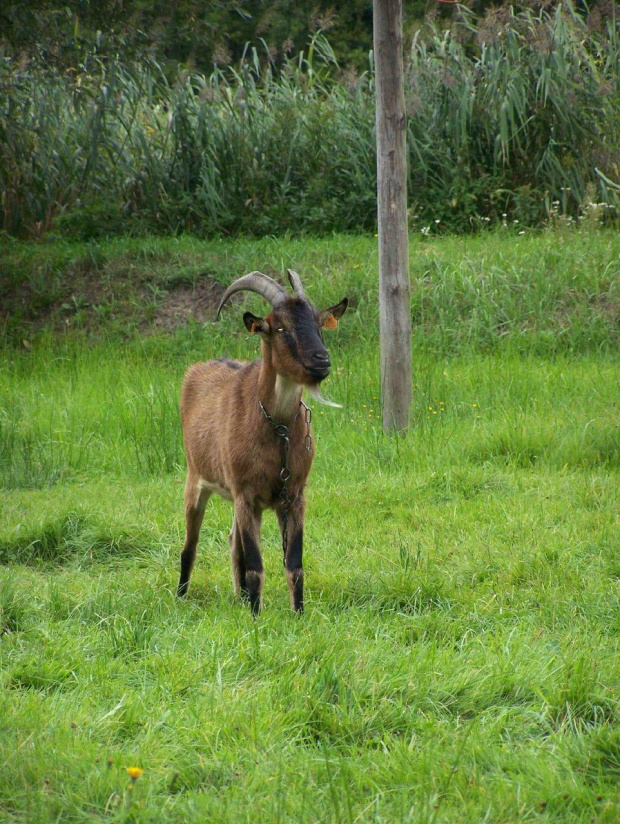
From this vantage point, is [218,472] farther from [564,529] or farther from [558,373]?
[558,373]

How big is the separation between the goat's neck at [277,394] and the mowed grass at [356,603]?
101 cm

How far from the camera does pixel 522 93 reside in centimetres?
1318

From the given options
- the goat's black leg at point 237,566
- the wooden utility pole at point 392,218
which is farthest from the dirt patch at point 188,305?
the goat's black leg at point 237,566

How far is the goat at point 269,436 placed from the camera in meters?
5.03

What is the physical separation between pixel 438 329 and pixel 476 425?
262cm

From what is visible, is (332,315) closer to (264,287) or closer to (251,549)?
(264,287)

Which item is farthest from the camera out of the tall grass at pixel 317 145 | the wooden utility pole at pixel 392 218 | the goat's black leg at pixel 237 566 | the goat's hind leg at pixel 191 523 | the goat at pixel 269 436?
the tall grass at pixel 317 145

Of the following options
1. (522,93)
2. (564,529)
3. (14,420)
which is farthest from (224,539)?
(522,93)

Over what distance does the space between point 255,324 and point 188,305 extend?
7.66 meters

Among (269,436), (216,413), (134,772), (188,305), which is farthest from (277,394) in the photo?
(188,305)

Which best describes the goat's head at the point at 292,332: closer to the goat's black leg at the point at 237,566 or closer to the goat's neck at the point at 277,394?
the goat's neck at the point at 277,394

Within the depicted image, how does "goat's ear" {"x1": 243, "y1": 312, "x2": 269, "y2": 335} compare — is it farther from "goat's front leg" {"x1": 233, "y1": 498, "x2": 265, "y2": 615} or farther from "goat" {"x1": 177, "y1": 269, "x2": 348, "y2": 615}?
"goat's front leg" {"x1": 233, "y1": 498, "x2": 265, "y2": 615}

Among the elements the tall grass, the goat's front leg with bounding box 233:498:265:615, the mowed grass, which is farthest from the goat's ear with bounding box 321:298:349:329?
the tall grass

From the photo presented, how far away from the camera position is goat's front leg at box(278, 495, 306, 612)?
5191mm
